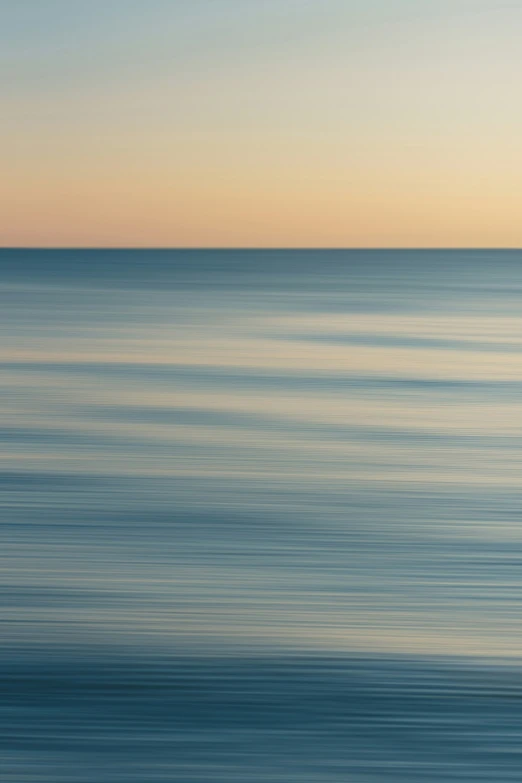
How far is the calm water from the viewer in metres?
4.42

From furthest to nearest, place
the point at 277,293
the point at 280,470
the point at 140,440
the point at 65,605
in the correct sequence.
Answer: the point at 277,293, the point at 140,440, the point at 280,470, the point at 65,605

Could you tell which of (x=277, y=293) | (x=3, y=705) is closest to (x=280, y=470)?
(x=3, y=705)

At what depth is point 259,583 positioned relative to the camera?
20.6ft

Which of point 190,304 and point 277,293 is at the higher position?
point 277,293

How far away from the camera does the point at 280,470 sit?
9.52 m

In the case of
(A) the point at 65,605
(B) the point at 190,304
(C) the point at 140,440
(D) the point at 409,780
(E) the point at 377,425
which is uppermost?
(B) the point at 190,304

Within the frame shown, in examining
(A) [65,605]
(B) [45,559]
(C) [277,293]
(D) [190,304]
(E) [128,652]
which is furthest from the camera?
(C) [277,293]

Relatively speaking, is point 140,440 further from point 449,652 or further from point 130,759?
point 130,759

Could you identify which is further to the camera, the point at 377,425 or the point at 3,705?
the point at 377,425

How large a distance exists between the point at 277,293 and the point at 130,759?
42.2 meters

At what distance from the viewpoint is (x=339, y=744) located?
4.40m

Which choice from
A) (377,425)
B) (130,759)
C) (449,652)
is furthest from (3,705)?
(377,425)

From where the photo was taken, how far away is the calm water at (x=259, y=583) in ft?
14.5

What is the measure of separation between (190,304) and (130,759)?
103ft
